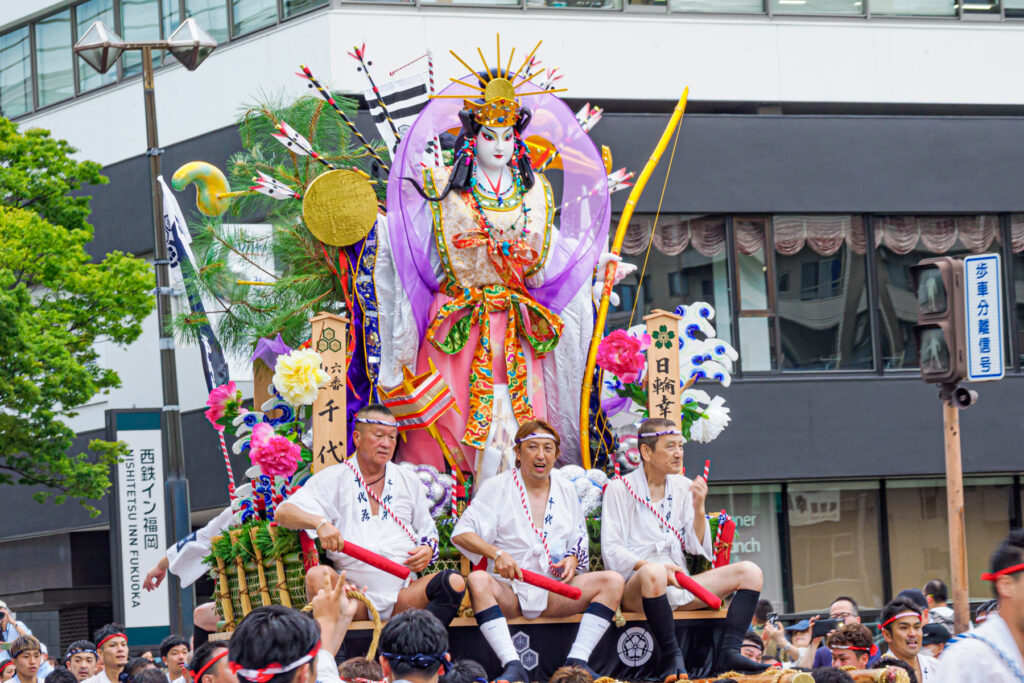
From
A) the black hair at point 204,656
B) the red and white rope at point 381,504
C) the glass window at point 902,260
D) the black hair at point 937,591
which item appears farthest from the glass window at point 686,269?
the black hair at point 204,656

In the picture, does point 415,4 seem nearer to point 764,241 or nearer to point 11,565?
point 764,241

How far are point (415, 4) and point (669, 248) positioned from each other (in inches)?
156

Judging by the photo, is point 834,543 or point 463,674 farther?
point 834,543

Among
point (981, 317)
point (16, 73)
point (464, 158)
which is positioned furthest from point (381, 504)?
point (16, 73)

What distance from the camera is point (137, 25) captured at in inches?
780

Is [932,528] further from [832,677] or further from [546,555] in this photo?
[832,677]

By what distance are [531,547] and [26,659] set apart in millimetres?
3119

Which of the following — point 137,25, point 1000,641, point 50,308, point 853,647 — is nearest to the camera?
point 1000,641

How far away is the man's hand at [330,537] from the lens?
7340 millimetres

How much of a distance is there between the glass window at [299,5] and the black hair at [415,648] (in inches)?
524

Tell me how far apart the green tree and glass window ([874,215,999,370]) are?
27.7 ft

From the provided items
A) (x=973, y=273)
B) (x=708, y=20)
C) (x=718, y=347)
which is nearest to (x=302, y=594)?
(x=718, y=347)

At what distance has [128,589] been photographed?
13273 mm

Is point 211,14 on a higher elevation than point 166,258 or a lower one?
higher
